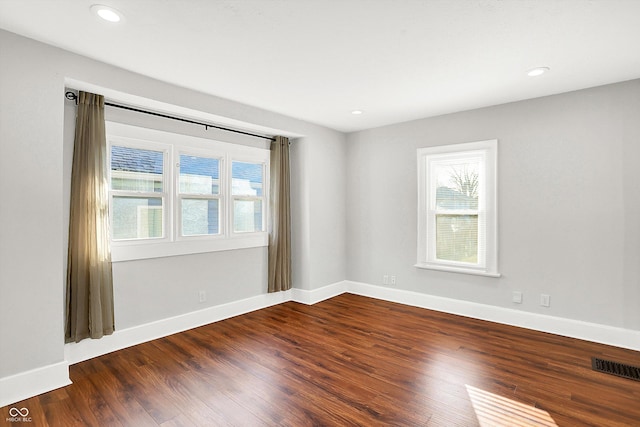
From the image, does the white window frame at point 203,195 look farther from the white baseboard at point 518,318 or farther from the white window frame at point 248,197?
the white baseboard at point 518,318

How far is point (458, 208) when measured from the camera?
4.36m

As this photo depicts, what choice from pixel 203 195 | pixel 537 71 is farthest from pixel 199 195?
pixel 537 71

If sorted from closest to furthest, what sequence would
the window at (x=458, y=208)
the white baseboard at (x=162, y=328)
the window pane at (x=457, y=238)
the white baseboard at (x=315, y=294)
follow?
the white baseboard at (x=162, y=328) < the window at (x=458, y=208) < the window pane at (x=457, y=238) < the white baseboard at (x=315, y=294)

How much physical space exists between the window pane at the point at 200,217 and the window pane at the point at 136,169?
39 centimetres

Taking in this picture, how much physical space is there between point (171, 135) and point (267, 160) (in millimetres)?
1390

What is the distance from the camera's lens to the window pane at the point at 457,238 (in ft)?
13.9

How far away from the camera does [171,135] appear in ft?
11.9

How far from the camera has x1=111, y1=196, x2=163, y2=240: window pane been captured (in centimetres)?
328

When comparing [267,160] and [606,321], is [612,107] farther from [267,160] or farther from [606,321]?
[267,160]

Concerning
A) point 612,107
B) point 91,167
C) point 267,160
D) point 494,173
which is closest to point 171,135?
point 91,167

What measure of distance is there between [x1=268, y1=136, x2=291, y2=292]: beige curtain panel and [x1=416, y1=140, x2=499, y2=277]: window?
6.27ft

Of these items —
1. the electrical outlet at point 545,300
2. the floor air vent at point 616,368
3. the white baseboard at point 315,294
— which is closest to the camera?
the floor air vent at point 616,368

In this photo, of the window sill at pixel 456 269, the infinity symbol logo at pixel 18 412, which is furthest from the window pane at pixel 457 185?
the infinity symbol logo at pixel 18 412

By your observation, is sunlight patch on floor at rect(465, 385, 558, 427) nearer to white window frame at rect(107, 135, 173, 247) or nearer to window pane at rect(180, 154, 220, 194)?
white window frame at rect(107, 135, 173, 247)
